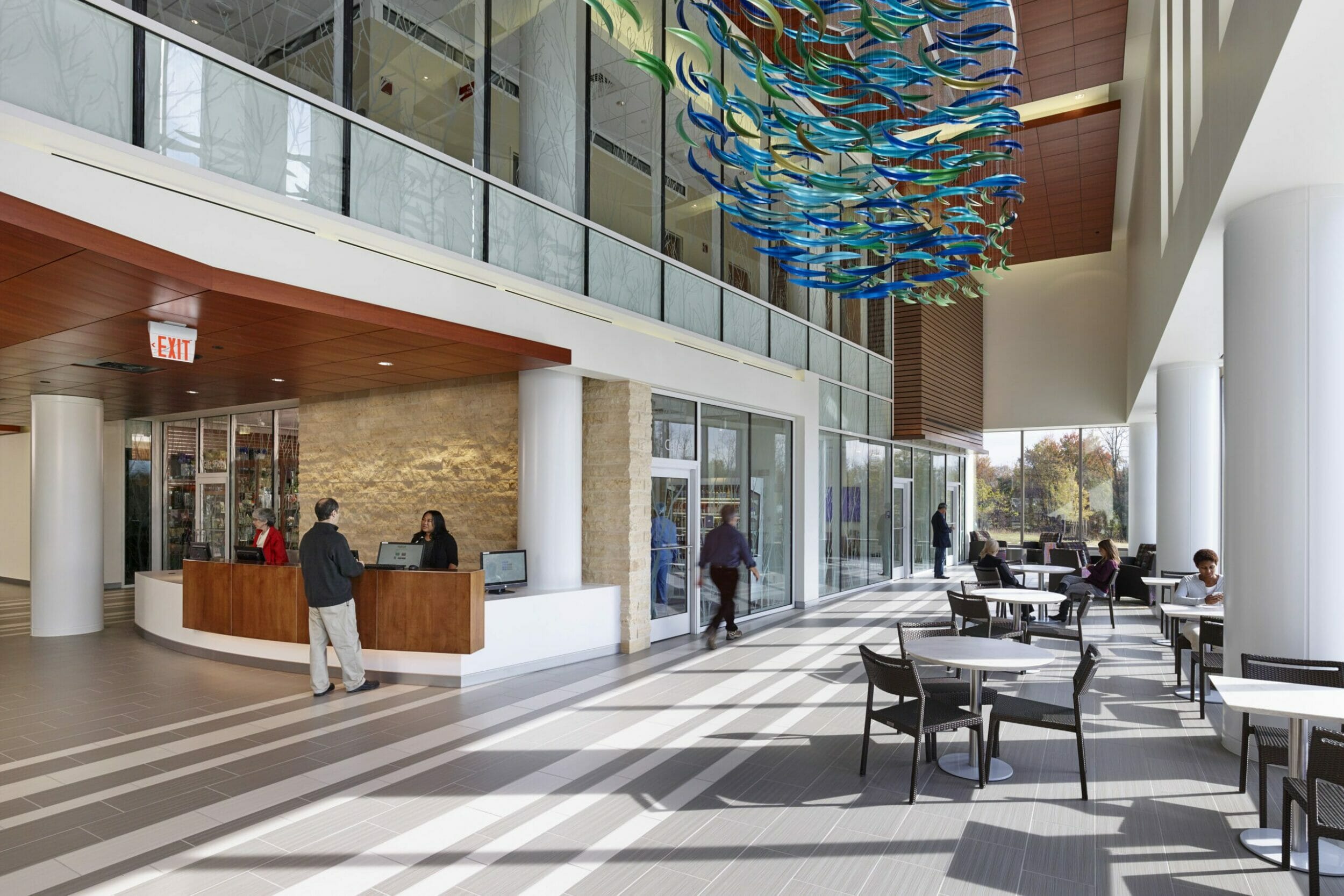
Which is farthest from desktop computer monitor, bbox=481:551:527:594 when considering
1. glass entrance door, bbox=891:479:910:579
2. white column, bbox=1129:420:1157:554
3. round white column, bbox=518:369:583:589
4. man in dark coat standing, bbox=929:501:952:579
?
white column, bbox=1129:420:1157:554

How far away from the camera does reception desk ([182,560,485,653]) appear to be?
704cm

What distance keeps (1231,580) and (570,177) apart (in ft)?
22.8

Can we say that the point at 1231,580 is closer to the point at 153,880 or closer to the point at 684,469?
the point at 684,469

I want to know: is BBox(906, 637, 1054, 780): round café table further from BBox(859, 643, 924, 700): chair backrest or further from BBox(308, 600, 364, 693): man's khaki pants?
BBox(308, 600, 364, 693): man's khaki pants

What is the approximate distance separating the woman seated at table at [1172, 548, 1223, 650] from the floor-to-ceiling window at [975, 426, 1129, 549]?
13.6 meters

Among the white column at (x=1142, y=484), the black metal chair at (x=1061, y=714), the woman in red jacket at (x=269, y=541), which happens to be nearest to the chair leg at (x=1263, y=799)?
the black metal chair at (x=1061, y=714)

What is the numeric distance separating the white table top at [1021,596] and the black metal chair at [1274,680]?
3.27 meters

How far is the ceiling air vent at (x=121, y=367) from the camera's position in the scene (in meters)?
7.57

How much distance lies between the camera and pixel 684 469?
9.89 meters

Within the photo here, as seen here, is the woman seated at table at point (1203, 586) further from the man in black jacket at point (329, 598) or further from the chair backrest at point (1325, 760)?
the man in black jacket at point (329, 598)

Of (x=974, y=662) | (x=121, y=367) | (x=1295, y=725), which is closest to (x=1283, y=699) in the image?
(x=1295, y=725)

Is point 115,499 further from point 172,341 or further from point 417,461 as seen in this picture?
point 172,341

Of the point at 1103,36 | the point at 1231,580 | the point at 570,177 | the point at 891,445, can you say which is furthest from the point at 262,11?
the point at 891,445

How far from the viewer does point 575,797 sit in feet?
15.1
